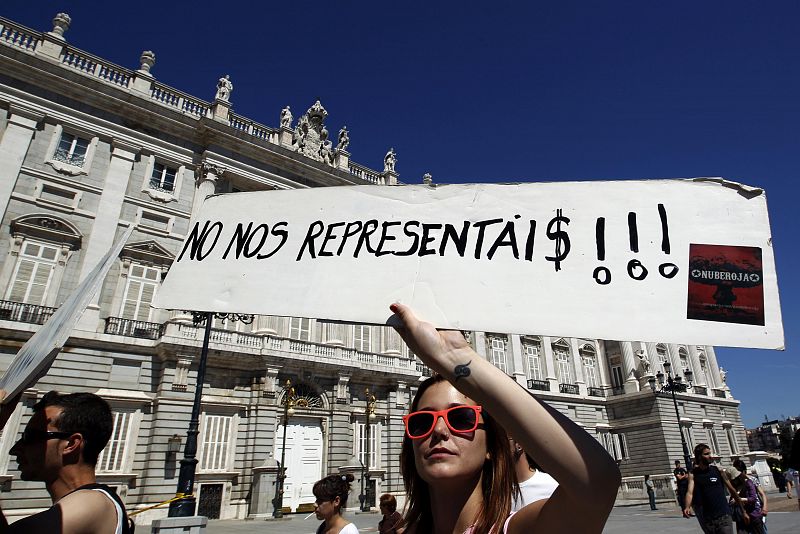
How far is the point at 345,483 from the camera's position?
4.56 m

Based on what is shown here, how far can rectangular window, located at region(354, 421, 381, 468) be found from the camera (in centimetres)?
1989

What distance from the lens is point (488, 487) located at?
58.7 inches

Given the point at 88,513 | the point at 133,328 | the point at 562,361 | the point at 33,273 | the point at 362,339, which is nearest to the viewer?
the point at 88,513

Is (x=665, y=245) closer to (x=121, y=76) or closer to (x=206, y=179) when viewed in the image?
(x=206, y=179)

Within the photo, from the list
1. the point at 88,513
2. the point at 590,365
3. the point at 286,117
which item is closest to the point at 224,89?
the point at 286,117

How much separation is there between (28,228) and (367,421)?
15005mm

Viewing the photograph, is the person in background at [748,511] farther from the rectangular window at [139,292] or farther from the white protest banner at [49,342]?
the rectangular window at [139,292]

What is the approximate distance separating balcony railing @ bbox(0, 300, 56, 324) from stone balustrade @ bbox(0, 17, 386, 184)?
9322mm

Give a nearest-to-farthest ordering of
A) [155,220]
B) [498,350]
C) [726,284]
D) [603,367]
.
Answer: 1. [726,284]
2. [155,220]
3. [498,350]
4. [603,367]

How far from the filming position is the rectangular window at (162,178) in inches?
760

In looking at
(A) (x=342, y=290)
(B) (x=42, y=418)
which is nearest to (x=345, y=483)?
(B) (x=42, y=418)

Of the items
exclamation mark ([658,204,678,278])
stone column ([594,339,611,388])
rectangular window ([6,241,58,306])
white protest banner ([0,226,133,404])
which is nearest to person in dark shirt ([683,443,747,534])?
exclamation mark ([658,204,678,278])

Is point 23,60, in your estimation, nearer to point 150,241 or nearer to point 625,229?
point 150,241

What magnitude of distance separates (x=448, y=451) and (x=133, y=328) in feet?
60.3
